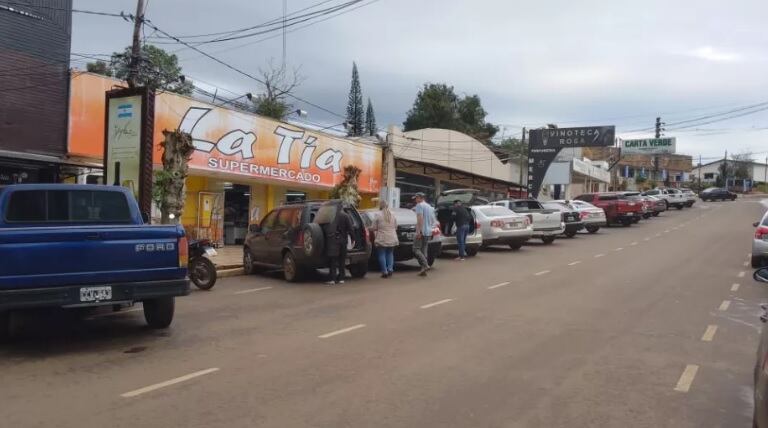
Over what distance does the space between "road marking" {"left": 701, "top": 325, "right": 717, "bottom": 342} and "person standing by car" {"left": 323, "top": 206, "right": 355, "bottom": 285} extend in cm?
670

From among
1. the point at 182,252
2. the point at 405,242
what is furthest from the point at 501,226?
the point at 182,252

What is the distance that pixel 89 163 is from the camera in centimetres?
1725

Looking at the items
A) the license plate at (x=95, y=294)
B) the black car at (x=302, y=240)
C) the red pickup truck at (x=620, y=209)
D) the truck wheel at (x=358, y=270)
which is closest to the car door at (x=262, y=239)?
the black car at (x=302, y=240)

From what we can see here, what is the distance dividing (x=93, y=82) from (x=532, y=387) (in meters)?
15.7

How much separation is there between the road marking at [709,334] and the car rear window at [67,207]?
7598 mm

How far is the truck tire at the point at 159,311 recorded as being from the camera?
26.3ft

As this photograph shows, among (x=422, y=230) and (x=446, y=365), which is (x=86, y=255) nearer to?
(x=446, y=365)

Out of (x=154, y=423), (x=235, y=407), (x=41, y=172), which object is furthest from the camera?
(x=41, y=172)

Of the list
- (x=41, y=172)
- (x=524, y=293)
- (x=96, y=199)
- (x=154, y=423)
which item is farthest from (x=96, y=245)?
(x=41, y=172)

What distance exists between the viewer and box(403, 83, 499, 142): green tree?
66.6 metres

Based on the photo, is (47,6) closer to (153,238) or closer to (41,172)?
(41,172)

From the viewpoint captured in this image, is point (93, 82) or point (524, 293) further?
point (93, 82)

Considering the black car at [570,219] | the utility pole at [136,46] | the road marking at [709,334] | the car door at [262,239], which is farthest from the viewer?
the black car at [570,219]

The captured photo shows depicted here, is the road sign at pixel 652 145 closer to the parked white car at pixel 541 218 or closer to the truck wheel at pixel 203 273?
the parked white car at pixel 541 218
